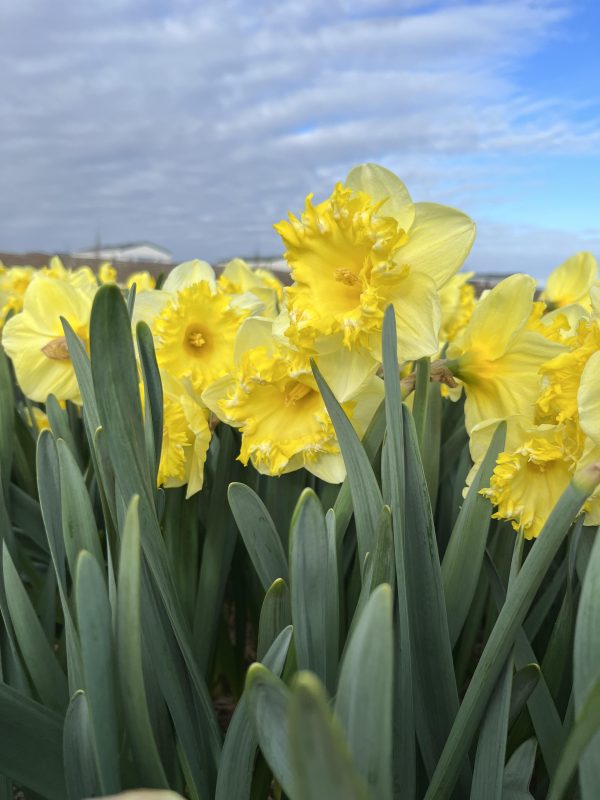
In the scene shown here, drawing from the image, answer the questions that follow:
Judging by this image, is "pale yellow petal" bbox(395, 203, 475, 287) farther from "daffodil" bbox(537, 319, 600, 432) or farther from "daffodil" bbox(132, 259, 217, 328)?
"daffodil" bbox(132, 259, 217, 328)

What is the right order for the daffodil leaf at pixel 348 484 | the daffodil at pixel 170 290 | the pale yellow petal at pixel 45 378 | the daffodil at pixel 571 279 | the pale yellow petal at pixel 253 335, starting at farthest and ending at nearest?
1. the daffodil at pixel 571 279
2. the pale yellow petal at pixel 45 378
3. the daffodil at pixel 170 290
4. the pale yellow petal at pixel 253 335
5. the daffodil leaf at pixel 348 484

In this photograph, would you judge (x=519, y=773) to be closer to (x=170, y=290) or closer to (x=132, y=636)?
(x=132, y=636)

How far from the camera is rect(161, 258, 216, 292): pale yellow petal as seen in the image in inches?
48.6

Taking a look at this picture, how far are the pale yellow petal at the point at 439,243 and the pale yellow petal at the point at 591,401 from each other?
0.24 m

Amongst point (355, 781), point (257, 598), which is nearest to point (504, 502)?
point (355, 781)

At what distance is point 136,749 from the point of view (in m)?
0.66

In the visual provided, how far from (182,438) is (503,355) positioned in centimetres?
43

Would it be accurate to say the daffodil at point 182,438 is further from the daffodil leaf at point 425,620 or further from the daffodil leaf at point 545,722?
the daffodil leaf at point 545,722

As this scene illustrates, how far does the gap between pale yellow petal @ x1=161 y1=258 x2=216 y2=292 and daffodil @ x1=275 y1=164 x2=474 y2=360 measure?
15.7 inches

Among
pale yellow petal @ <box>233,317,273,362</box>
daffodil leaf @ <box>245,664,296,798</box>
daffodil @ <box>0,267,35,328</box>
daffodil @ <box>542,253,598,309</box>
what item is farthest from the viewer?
daffodil @ <box>0,267,35,328</box>

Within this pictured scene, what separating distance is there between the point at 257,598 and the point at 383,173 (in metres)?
0.75

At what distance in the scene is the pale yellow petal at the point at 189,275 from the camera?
4.05 ft

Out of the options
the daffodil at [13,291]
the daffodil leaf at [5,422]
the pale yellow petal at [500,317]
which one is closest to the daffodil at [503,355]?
the pale yellow petal at [500,317]

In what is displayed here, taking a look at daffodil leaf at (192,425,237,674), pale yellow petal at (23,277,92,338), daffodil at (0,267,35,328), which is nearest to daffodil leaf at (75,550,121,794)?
daffodil leaf at (192,425,237,674)
